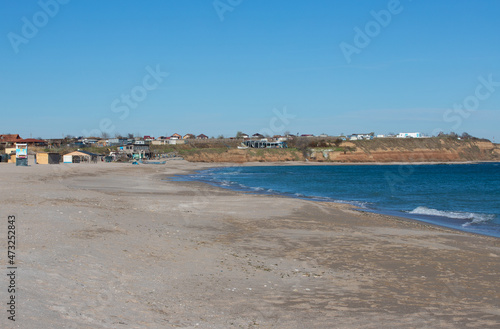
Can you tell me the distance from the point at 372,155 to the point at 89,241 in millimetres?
142304

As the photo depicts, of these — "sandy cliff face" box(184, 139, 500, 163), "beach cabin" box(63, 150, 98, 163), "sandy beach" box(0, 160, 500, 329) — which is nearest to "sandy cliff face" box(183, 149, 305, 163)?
"sandy cliff face" box(184, 139, 500, 163)

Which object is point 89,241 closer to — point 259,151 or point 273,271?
point 273,271

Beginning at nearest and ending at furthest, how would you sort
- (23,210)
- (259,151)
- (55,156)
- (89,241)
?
(89,241)
(23,210)
(55,156)
(259,151)

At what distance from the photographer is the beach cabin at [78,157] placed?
3199 inches

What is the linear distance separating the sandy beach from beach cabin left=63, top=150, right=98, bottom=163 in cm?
6717

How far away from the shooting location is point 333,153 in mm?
142250

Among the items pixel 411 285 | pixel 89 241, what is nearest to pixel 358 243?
pixel 411 285

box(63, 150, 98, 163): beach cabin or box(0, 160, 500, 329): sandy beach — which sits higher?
box(63, 150, 98, 163): beach cabin

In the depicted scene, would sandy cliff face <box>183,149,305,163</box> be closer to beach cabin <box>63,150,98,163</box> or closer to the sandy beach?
beach cabin <box>63,150,98,163</box>

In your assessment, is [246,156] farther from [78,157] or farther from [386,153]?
[78,157]

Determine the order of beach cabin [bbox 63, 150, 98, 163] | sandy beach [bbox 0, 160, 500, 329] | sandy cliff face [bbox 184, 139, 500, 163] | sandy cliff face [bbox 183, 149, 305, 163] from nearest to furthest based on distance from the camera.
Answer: sandy beach [bbox 0, 160, 500, 329], beach cabin [bbox 63, 150, 98, 163], sandy cliff face [bbox 183, 149, 305, 163], sandy cliff face [bbox 184, 139, 500, 163]

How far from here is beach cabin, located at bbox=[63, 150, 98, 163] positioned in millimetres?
81250

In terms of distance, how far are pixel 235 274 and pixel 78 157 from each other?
81.6m

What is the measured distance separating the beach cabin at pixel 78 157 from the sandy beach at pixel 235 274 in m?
67.2
